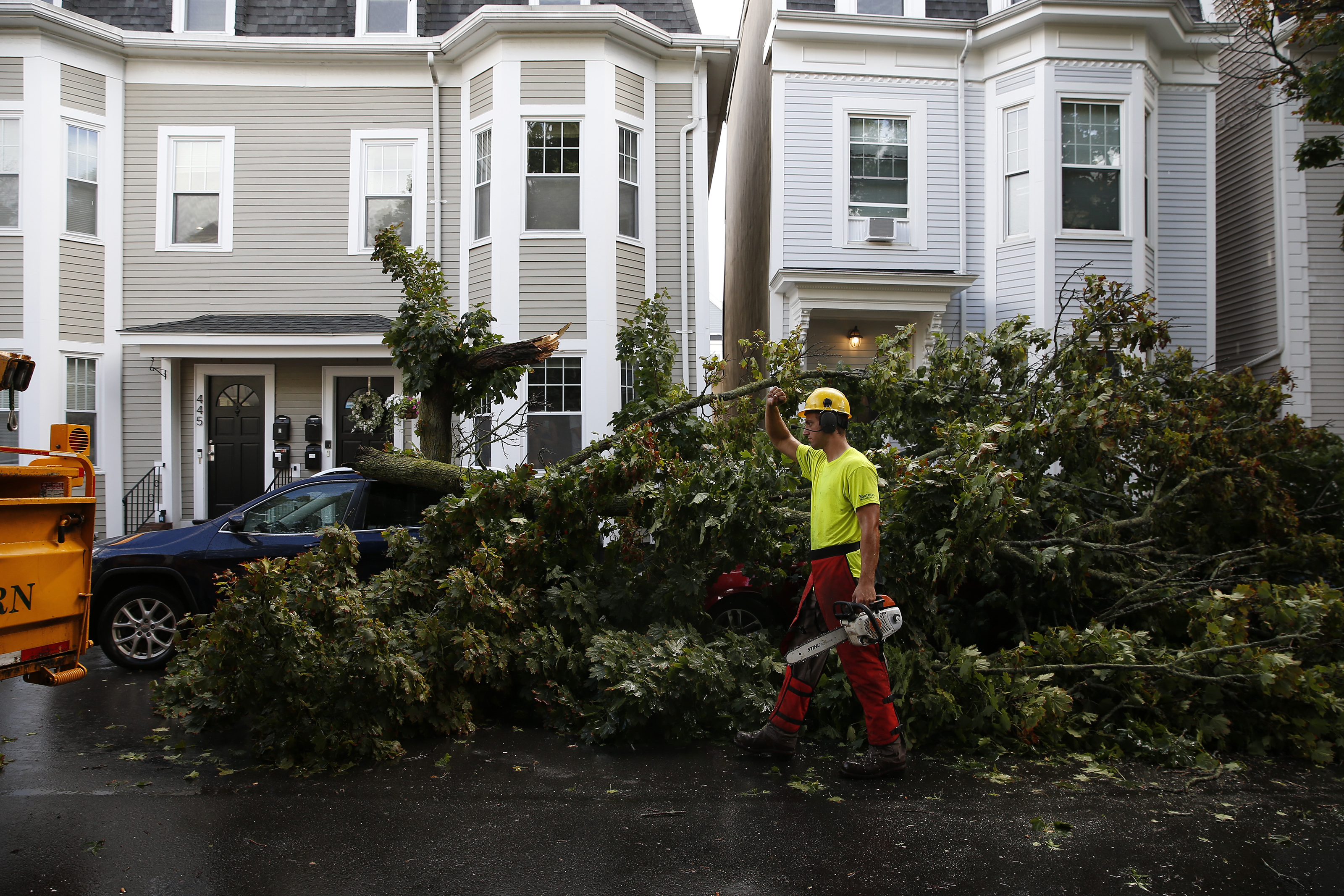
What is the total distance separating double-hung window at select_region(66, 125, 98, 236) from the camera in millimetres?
12047

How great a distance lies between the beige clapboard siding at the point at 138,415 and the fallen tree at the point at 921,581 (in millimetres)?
7315

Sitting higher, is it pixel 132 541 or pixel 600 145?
pixel 600 145

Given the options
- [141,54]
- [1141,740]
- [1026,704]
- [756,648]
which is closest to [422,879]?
[756,648]

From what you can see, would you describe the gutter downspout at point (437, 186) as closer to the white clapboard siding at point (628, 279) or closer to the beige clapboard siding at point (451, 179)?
the beige clapboard siding at point (451, 179)

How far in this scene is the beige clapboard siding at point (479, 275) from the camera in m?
12.3

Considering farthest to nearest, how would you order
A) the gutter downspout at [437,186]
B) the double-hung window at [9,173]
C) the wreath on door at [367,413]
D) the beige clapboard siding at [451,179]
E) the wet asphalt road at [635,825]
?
the beige clapboard siding at [451,179] → the gutter downspout at [437,186] → the double-hung window at [9,173] → the wreath on door at [367,413] → the wet asphalt road at [635,825]

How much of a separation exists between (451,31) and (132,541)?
8.46 metres

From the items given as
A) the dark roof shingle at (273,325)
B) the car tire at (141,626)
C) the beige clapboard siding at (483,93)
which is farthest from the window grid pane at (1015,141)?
the car tire at (141,626)

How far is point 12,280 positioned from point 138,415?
2.26 meters

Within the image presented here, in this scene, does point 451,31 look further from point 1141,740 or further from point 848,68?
point 1141,740

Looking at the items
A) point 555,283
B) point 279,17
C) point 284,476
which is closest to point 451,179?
point 555,283

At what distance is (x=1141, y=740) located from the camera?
491 cm

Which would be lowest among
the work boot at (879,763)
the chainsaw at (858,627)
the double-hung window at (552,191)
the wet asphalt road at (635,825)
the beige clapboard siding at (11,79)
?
the wet asphalt road at (635,825)

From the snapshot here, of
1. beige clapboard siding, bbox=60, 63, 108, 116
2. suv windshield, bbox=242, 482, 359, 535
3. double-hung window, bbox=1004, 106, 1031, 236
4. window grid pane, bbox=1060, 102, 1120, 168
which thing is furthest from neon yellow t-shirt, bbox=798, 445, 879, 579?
beige clapboard siding, bbox=60, 63, 108, 116
